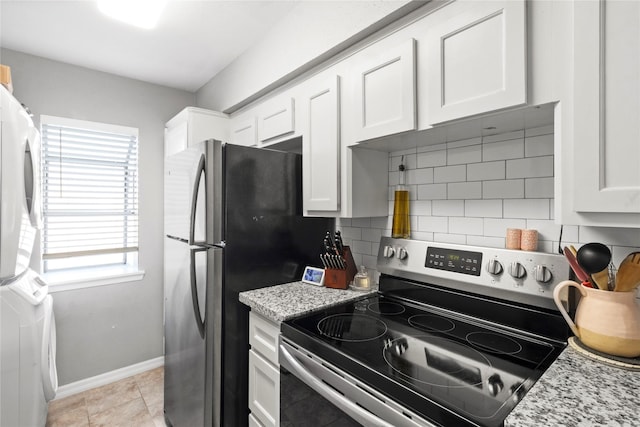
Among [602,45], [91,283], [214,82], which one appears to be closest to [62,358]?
[91,283]

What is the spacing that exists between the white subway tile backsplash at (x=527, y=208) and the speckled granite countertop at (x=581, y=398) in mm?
515

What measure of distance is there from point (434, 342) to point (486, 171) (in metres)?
0.74

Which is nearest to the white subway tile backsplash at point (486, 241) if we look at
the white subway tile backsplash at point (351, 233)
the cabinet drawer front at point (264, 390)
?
the white subway tile backsplash at point (351, 233)

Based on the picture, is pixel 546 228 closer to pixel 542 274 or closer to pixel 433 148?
pixel 542 274

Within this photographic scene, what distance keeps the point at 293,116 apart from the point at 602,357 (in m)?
1.74

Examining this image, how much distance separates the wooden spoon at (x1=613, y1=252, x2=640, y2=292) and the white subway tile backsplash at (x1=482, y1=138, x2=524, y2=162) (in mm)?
504

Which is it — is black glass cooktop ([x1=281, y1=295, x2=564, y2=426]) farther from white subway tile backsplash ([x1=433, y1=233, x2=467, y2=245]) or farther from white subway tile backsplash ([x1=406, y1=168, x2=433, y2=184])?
white subway tile backsplash ([x1=406, y1=168, x2=433, y2=184])

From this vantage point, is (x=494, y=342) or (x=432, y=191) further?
(x=432, y=191)

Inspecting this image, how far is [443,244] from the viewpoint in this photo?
1.43 metres

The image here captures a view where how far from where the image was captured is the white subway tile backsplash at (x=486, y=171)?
4.29 ft

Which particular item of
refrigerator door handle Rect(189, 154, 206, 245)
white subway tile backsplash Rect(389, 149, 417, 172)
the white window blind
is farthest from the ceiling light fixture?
white subway tile backsplash Rect(389, 149, 417, 172)

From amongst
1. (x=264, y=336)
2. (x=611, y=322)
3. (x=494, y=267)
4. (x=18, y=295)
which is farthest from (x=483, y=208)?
(x=18, y=295)

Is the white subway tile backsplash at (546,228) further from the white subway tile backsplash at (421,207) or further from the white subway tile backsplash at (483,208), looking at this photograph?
the white subway tile backsplash at (421,207)

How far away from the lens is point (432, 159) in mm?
1551
